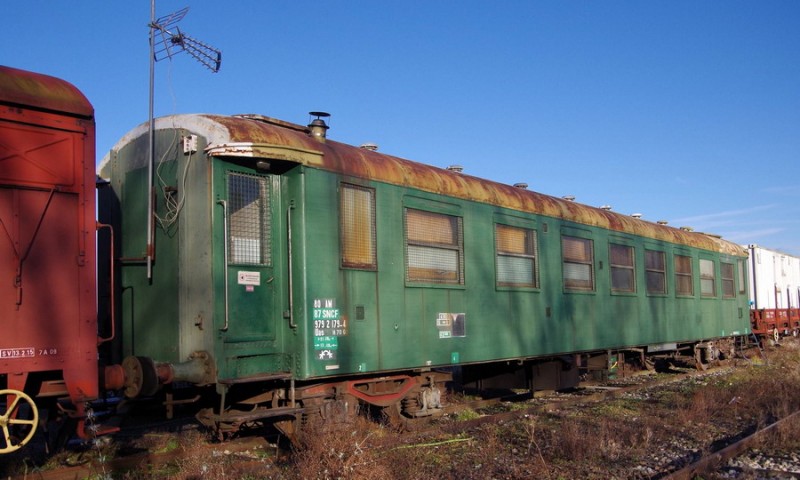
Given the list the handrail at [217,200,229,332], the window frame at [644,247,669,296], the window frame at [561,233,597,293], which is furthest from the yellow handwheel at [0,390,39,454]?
the window frame at [644,247,669,296]

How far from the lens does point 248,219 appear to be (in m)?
7.05

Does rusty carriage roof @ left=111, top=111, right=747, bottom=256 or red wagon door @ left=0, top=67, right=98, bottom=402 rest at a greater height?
rusty carriage roof @ left=111, top=111, right=747, bottom=256

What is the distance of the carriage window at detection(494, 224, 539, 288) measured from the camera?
1012cm

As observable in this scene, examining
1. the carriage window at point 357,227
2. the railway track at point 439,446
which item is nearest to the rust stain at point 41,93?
the carriage window at point 357,227

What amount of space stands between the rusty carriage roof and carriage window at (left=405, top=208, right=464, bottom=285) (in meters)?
0.37

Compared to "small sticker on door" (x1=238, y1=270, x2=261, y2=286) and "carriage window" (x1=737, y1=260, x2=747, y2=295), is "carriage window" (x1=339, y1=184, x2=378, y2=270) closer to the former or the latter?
"small sticker on door" (x1=238, y1=270, x2=261, y2=286)

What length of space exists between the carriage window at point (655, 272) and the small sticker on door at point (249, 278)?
9.51 meters

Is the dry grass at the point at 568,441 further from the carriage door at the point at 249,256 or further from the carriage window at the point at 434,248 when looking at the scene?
the carriage window at the point at 434,248

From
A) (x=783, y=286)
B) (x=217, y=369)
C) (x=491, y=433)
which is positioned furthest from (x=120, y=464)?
(x=783, y=286)

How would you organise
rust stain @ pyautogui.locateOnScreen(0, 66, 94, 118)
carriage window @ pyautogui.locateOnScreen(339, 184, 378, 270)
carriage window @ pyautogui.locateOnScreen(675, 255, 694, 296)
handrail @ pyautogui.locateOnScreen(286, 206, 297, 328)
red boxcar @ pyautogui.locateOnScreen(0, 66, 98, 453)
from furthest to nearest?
1. carriage window @ pyautogui.locateOnScreen(675, 255, 694, 296)
2. carriage window @ pyautogui.locateOnScreen(339, 184, 378, 270)
3. handrail @ pyautogui.locateOnScreen(286, 206, 297, 328)
4. rust stain @ pyautogui.locateOnScreen(0, 66, 94, 118)
5. red boxcar @ pyautogui.locateOnScreen(0, 66, 98, 453)

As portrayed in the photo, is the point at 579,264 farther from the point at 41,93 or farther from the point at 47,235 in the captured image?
the point at 41,93

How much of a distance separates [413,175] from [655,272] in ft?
25.9

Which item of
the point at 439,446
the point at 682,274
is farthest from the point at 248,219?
the point at 682,274

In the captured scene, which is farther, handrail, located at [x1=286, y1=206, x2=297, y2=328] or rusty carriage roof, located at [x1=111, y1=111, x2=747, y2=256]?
handrail, located at [x1=286, y1=206, x2=297, y2=328]
